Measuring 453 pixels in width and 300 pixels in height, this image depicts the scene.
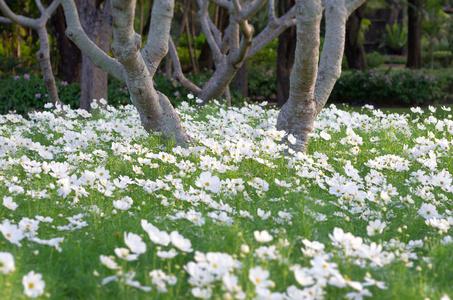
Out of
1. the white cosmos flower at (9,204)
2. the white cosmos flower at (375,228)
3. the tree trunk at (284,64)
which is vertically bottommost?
the white cosmos flower at (375,228)

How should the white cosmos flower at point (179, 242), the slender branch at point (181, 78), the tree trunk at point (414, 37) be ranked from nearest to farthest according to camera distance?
the white cosmos flower at point (179, 242) → the slender branch at point (181, 78) → the tree trunk at point (414, 37)

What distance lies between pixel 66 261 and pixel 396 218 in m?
2.03

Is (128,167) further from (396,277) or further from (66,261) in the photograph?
(396,277)

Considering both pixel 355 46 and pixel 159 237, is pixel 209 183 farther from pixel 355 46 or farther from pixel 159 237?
pixel 355 46

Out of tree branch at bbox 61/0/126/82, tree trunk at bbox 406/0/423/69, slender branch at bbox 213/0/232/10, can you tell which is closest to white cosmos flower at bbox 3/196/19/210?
tree branch at bbox 61/0/126/82

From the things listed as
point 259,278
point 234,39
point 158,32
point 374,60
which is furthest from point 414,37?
point 259,278

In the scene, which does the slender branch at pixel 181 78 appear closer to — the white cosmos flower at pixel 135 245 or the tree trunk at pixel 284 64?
the tree trunk at pixel 284 64

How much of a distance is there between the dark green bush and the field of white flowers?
40.4 ft

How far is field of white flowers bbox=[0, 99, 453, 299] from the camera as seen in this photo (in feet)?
10.6

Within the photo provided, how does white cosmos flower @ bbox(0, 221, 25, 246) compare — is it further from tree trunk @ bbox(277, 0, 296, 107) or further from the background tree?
tree trunk @ bbox(277, 0, 296, 107)

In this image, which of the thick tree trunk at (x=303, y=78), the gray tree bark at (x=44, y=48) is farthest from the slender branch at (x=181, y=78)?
the thick tree trunk at (x=303, y=78)

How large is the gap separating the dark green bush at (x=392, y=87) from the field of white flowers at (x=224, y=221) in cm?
1232

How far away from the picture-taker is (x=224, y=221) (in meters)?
4.05

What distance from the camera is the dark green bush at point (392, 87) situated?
1925 cm
